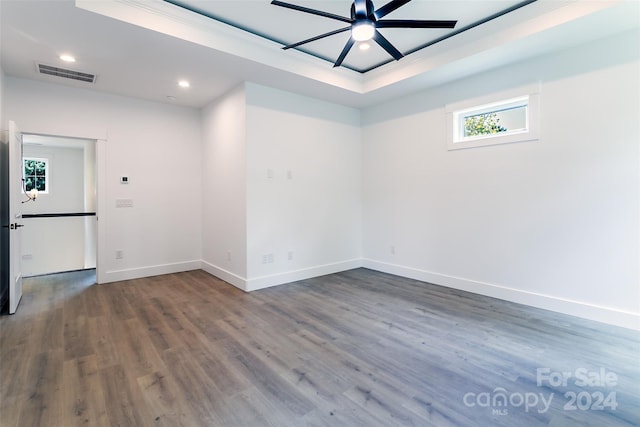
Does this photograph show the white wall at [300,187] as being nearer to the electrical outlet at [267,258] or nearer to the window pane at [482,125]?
the electrical outlet at [267,258]

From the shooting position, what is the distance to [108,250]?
4.66 meters

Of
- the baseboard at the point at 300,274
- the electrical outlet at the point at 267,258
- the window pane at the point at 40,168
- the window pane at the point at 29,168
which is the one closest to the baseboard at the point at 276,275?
the baseboard at the point at 300,274

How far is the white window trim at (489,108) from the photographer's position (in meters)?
3.52

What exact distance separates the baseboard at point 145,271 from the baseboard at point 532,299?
350 cm

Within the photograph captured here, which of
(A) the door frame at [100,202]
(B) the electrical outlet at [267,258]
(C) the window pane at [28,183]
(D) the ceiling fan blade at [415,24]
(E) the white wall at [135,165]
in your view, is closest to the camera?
(D) the ceiling fan blade at [415,24]

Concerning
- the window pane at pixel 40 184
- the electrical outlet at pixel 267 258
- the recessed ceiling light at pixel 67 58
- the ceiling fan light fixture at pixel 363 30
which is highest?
the recessed ceiling light at pixel 67 58

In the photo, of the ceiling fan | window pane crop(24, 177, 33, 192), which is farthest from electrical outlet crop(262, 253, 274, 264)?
window pane crop(24, 177, 33, 192)

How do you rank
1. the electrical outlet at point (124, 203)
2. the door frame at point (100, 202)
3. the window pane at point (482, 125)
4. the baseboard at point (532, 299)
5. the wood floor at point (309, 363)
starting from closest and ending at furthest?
the wood floor at point (309, 363) → the baseboard at point (532, 299) → the window pane at point (482, 125) → the door frame at point (100, 202) → the electrical outlet at point (124, 203)

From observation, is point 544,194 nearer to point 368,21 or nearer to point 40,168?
point 368,21

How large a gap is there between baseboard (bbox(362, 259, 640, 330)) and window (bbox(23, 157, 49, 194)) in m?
9.29

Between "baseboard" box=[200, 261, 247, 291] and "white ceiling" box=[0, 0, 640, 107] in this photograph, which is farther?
"baseboard" box=[200, 261, 247, 291]

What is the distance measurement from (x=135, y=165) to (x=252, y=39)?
9.33 feet

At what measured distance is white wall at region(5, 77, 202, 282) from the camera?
13.9ft

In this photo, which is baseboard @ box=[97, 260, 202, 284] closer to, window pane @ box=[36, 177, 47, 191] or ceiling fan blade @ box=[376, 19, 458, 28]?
ceiling fan blade @ box=[376, 19, 458, 28]
